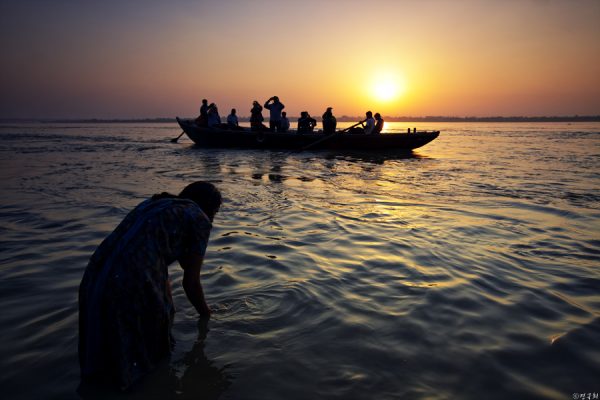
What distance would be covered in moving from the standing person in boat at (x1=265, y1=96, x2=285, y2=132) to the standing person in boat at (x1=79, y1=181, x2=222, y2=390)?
1970cm

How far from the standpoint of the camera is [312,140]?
22.1 m

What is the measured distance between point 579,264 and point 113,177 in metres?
12.5

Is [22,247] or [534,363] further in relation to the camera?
[22,247]

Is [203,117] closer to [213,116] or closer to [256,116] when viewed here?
[213,116]

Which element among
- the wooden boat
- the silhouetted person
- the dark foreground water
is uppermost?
the silhouetted person

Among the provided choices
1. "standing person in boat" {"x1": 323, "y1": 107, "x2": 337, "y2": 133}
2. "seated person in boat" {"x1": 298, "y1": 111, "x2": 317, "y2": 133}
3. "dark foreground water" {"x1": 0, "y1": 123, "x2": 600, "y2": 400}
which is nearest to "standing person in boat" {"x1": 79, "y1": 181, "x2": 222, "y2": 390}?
"dark foreground water" {"x1": 0, "y1": 123, "x2": 600, "y2": 400}

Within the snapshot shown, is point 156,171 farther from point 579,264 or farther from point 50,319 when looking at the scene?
point 579,264

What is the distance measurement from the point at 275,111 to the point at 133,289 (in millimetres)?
20872

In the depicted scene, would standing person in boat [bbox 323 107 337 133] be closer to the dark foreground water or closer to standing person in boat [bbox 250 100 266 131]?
standing person in boat [bbox 250 100 266 131]

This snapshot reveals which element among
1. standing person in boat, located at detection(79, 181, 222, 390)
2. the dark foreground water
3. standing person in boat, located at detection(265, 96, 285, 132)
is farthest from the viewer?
standing person in boat, located at detection(265, 96, 285, 132)

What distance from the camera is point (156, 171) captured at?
14.0 m

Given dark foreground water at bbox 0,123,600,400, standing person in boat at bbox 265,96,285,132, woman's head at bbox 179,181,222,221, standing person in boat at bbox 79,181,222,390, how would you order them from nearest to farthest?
standing person in boat at bbox 79,181,222,390, dark foreground water at bbox 0,123,600,400, woman's head at bbox 179,181,222,221, standing person in boat at bbox 265,96,285,132

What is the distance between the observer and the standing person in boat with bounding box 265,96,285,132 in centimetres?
2159

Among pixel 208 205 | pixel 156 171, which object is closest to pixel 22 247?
pixel 208 205
